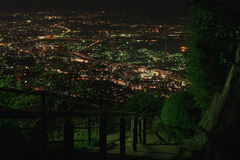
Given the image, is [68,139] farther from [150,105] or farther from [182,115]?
[150,105]

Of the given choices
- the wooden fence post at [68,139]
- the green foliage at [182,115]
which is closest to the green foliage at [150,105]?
the green foliage at [182,115]

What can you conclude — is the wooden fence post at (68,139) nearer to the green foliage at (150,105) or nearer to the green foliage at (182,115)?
the green foliage at (182,115)

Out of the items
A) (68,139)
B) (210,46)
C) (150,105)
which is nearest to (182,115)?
(210,46)

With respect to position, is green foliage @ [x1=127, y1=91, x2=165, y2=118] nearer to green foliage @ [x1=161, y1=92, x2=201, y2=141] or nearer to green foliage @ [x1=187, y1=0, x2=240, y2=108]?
green foliage @ [x1=161, y1=92, x2=201, y2=141]

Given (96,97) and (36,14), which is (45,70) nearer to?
(96,97)

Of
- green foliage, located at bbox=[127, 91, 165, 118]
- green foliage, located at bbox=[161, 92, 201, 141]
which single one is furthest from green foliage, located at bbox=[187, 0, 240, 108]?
green foliage, located at bbox=[127, 91, 165, 118]
